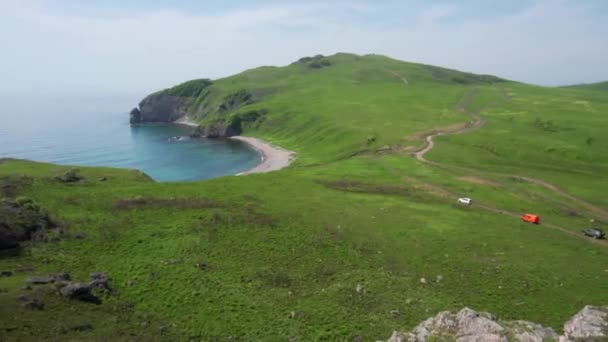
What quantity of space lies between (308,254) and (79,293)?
23018 millimetres

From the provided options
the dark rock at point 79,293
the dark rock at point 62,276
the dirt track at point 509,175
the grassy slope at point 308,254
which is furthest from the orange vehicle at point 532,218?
the dark rock at point 62,276

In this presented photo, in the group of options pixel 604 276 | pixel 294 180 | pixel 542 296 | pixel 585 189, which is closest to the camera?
pixel 542 296

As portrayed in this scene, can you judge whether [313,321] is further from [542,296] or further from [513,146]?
[513,146]

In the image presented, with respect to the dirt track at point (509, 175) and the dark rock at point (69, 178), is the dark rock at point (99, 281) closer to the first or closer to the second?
the dark rock at point (69, 178)

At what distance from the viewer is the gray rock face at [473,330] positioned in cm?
2608

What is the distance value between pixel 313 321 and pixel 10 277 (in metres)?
26.5

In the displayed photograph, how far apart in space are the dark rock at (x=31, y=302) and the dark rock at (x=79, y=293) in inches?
80.9

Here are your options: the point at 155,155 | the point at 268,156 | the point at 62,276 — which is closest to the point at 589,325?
the point at 62,276

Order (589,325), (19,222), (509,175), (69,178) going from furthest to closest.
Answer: (509,175)
(69,178)
(19,222)
(589,325)

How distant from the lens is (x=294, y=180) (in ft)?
261

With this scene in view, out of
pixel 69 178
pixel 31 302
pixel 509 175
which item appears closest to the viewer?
pixel 31 302

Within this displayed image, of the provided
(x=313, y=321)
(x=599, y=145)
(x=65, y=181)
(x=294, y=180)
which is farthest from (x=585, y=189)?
(x=65, y=181)

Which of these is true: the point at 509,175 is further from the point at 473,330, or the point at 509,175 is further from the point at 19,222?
the point at 19,222

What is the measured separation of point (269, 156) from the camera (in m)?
150
